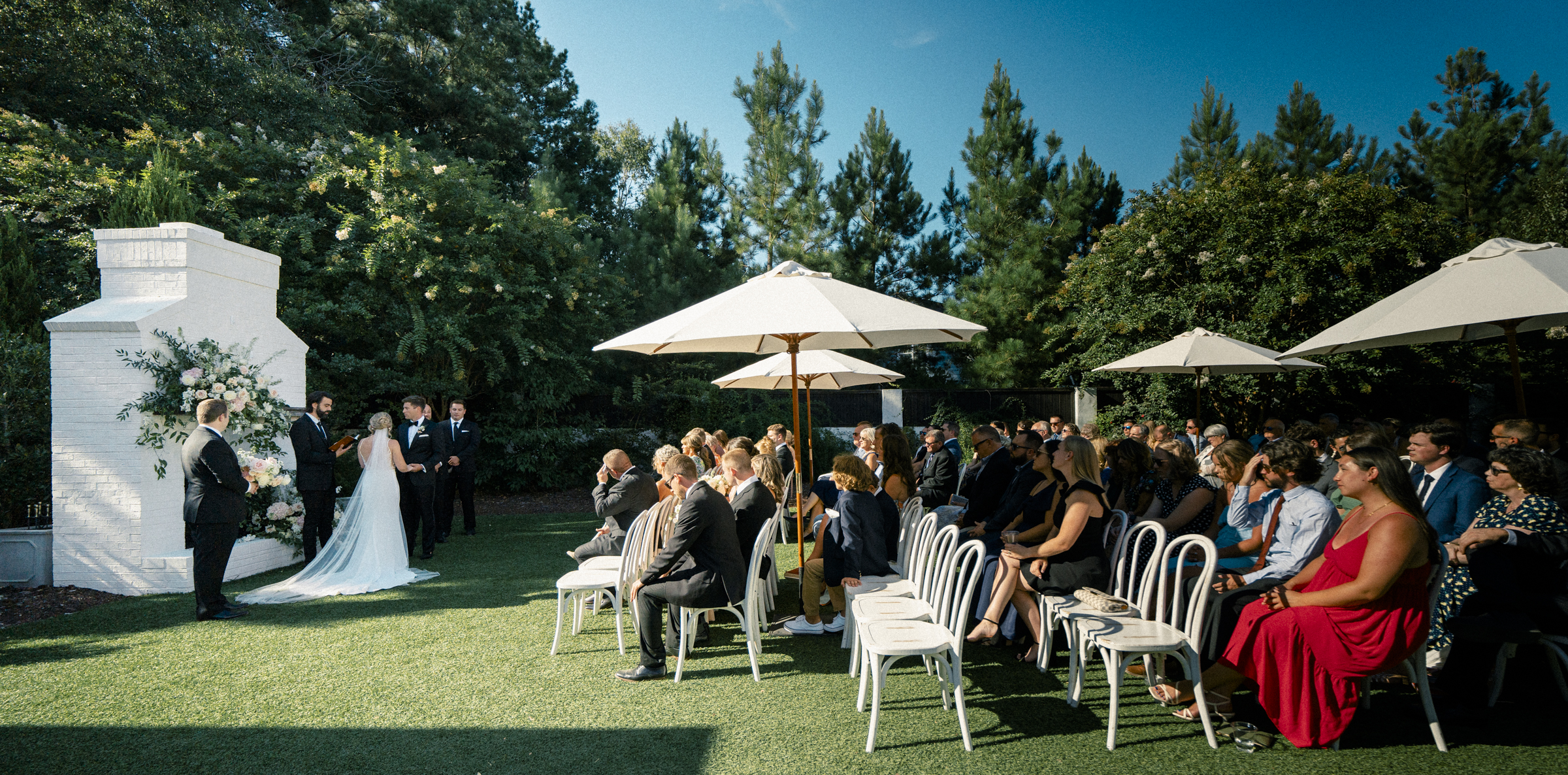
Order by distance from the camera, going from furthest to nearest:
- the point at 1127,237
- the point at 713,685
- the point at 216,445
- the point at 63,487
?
the point at 1127,237
the point at 63,487
the point at 216,445
the point at 713,685

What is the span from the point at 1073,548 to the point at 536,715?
3085 mm

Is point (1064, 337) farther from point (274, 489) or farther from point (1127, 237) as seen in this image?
point (274, 489)

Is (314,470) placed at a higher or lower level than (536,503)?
higher

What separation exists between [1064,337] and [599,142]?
2129cm

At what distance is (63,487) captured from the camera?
655 cm

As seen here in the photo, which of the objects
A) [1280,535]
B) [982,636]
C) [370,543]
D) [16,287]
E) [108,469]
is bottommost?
[982,636]

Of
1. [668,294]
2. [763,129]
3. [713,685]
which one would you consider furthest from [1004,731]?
[763,129]

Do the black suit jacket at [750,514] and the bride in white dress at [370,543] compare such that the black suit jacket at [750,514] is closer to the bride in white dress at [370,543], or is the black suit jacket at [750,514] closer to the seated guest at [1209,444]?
the seated guest at [1209,444]

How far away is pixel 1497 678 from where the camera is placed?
3.57 meters

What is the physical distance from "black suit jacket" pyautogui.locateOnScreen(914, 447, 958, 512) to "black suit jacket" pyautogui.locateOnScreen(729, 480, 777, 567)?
9.62 ft

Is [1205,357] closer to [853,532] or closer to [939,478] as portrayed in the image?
[939,478]

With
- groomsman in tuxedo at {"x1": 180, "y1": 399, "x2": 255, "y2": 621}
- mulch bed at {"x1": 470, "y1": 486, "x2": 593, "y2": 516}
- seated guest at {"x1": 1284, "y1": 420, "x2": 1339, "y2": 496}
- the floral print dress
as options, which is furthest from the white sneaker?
mulch bed at {"x1": 470, "y1": 486, "x2": 593, "y2": 516}

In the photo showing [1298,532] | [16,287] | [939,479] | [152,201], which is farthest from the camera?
[152,201]

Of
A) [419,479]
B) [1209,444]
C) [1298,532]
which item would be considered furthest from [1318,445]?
[419,479]
